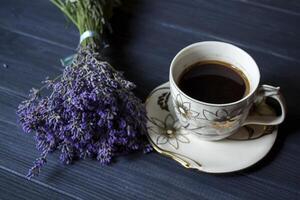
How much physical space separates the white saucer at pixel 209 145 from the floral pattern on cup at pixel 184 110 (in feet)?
0.13

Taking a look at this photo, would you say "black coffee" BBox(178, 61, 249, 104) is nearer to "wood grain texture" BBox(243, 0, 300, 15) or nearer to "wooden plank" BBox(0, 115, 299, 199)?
"wooden plank" BBox(0, 115, 299, 199)

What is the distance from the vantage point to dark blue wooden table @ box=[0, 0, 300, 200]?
68 cm

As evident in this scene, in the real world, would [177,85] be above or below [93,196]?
above

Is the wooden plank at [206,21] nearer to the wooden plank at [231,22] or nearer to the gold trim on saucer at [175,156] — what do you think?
the wooden plank at [231,22]

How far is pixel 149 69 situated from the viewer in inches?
32.6

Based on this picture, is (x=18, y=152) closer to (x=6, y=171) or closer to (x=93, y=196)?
(x=6, y=171)

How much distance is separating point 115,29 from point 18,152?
12.1 inches

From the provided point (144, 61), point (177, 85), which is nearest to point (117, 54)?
point (144, 61)

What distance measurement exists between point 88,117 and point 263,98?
26cm

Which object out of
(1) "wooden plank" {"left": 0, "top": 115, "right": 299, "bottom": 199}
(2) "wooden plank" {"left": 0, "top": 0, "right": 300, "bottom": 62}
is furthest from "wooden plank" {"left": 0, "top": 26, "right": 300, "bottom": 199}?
(2) "wooden plank" {"left": 0, "top": 0, "right": 300, "bottom": 62}

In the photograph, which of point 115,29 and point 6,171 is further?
point 115,29

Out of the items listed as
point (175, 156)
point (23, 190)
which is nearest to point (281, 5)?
point (175, 156)

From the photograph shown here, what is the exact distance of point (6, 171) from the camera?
71 cm

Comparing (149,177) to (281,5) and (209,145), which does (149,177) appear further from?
(281,5)
